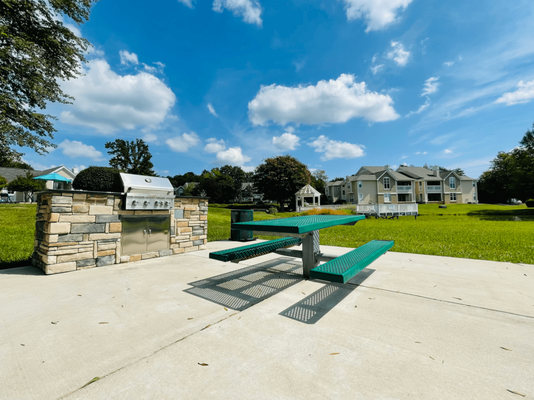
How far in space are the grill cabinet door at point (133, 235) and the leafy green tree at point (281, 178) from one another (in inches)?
1104

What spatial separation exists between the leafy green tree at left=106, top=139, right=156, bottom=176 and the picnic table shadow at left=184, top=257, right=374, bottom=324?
39106 mm

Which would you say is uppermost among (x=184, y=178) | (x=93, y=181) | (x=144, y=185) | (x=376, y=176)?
(x=184, y=178)

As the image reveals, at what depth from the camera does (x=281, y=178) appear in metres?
32.5

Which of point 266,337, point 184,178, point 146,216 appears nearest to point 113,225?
point 146,216

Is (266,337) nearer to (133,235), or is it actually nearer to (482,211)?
(133,235)

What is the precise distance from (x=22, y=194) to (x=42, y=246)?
40.0 m

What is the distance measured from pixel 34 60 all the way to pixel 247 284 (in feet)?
38.4

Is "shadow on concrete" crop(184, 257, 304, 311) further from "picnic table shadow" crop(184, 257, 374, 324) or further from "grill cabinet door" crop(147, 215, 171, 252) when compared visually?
"grill cabinet door" crop(147, 215, 171, 252)

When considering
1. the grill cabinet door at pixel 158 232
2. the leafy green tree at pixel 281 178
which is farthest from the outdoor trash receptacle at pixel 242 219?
the leafy green tree at pixel 281 178

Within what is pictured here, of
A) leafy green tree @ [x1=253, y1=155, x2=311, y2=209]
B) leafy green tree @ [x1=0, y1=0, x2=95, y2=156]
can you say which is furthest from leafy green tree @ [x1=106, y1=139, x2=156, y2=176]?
leafy green tree @ [x1=0, y1=0, x2=95, y2=156]

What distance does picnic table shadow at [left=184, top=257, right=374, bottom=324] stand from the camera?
2.51m

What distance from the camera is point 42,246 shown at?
4004 millimetres

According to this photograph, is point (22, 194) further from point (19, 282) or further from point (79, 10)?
point (19, 282)

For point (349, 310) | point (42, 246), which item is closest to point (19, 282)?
point (42, 246)
